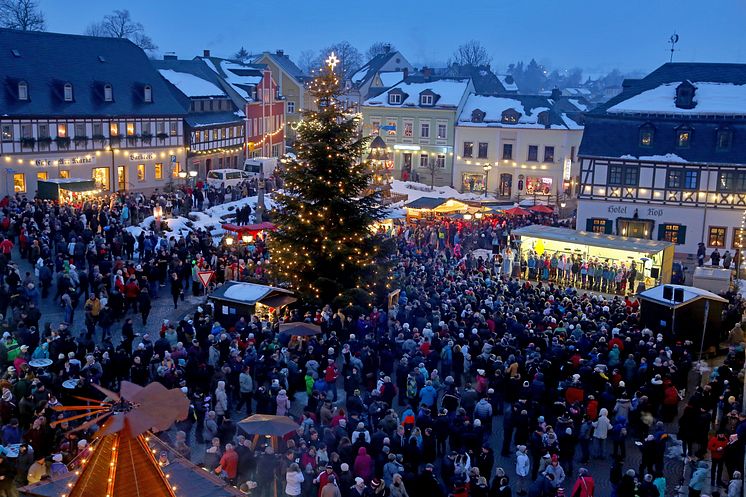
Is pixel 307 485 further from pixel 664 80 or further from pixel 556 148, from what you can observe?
pixel 556 148

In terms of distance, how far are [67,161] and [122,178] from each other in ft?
13.1

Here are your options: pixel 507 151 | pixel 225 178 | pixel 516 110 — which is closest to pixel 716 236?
pixel 507 151

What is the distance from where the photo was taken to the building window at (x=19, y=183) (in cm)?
4109

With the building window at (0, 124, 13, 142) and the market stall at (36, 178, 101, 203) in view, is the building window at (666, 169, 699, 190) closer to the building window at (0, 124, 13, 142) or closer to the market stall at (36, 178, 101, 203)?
the market stall at (36, 178, 101, 203)

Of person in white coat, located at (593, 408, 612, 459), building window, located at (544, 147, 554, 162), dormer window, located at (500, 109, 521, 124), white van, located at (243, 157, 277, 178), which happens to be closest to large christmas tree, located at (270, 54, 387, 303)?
person in white coat, located at (593, 408, 612, 459)

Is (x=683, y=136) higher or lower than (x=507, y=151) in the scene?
higher

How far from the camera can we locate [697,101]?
38125mm

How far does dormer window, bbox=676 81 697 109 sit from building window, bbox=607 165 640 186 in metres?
3.65

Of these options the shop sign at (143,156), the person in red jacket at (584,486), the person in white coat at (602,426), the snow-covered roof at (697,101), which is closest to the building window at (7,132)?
the shop sign at (143,156)

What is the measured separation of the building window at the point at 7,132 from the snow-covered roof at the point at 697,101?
30.5 m

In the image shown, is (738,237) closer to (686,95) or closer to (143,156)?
(686,95)

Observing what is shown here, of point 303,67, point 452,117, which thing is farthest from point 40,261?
point 303,67

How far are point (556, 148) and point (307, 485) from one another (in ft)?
147

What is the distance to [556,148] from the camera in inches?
2142
